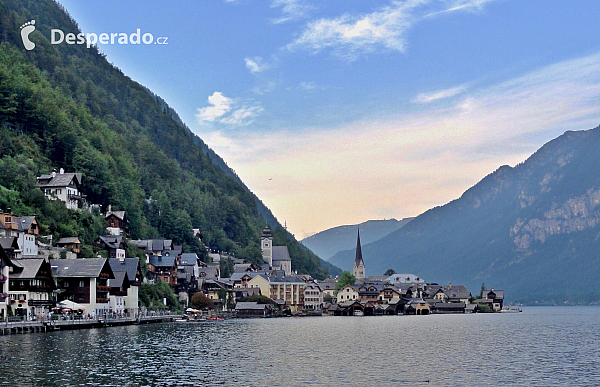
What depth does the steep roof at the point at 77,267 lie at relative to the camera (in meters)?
96.2

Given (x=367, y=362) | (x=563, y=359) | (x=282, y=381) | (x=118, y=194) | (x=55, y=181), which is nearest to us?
(x=282, y=381)

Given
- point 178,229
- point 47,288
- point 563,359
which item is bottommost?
point 563,359

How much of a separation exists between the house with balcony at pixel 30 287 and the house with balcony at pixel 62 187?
37.1 meters

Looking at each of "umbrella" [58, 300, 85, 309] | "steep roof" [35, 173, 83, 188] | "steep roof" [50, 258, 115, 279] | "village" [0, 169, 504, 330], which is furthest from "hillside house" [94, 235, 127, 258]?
"umbrella" [58, 300, 85, 309]

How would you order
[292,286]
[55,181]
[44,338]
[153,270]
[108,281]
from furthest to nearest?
[292,286], [153,270], [55,181], [108,281], [44,338]

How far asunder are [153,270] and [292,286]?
6083 cm

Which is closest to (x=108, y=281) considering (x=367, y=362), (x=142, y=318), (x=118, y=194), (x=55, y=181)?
(x=142, y=318)

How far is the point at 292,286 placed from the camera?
195 meters

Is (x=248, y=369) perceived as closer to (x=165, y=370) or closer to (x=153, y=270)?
(x=165, y=370)

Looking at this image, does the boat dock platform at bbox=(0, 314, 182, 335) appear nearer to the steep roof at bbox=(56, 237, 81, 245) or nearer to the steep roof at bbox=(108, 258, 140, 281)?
the steep roof at bbox=(108, 258, 140, 281)

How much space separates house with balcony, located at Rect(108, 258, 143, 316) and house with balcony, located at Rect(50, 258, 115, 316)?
7.20 metres

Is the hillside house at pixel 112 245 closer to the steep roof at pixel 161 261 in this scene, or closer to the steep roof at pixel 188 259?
the steep roof at pixel 161 261

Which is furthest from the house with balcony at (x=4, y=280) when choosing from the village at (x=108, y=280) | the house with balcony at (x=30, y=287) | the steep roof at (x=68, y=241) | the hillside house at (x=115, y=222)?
the hillside house at (x=115, y=222)

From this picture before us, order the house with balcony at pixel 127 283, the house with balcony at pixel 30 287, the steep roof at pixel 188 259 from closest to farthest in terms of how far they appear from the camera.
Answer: the house with balcony at pixel 30 287 < the house with balcony at pixel 127 283 < the steep roof at pixel 188 259
